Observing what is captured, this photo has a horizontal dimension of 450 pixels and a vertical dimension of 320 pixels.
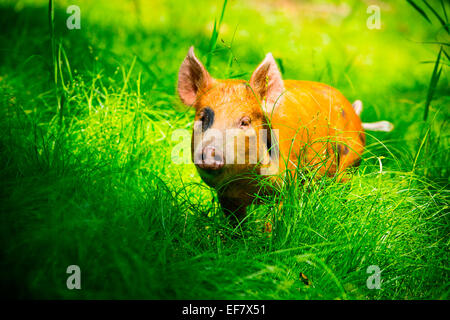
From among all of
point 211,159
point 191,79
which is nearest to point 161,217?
point 211,159

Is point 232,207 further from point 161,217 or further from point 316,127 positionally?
point 316,127

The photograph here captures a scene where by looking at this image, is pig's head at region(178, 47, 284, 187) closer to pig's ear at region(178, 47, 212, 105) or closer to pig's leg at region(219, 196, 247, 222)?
pig's ear at region(178, 47, 212, 105)

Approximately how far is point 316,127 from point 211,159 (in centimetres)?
90

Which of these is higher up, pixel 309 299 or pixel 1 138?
pixel 1 138

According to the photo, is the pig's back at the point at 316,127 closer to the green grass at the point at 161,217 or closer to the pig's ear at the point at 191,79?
the green grass at the point at 161,217

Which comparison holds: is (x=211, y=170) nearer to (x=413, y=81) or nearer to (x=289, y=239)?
(x=289, y=239)

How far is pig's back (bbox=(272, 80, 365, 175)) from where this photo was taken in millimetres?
2723

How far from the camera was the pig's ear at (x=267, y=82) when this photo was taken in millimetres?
2646

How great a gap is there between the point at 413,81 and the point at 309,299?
15.3ft

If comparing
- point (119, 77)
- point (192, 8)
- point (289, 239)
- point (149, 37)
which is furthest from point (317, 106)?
point (192, 8)

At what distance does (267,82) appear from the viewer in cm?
263

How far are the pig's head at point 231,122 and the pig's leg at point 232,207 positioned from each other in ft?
0.79

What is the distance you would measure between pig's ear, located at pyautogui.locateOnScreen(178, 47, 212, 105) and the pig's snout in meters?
0.59
